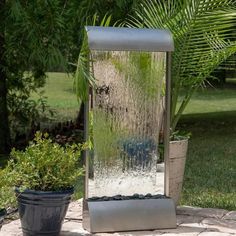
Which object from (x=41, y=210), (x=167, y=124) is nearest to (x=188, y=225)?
(x=167, y=124)

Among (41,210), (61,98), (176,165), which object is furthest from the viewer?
(61,98)

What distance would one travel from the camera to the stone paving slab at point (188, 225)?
523 cm

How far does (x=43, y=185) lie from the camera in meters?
4.84

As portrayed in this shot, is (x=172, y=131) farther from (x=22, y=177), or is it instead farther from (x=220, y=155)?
(x=220, y=155)

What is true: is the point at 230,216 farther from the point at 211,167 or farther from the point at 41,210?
the point at 211,167

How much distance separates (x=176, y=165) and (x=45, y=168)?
4.71 feet

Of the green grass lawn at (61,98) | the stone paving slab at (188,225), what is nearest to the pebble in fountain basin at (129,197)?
the stone paving slab at (188,225)

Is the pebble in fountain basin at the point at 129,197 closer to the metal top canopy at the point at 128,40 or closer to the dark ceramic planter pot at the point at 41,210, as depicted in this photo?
the dark ceramic planter pot at the point at 41,210

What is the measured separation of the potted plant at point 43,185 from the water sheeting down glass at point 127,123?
45 centimetres

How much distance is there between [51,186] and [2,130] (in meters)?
6.04

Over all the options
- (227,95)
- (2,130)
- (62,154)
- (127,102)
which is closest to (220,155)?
(2,130)

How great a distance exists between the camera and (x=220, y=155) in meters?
9.74

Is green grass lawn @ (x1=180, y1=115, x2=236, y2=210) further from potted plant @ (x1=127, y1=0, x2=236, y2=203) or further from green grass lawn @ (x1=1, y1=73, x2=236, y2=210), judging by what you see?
potted plant @ (x1=127, y1=0, x2=236, y2=203)

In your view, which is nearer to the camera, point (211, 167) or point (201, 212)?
point (201, 212)
